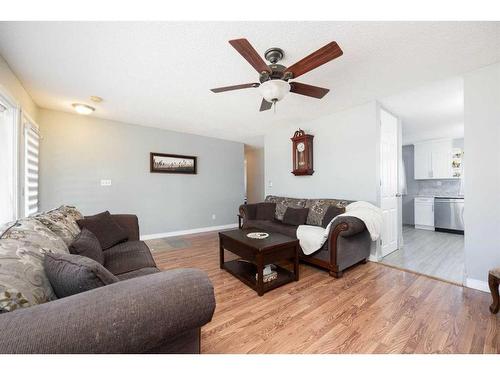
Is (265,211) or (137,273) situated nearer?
(137,273)

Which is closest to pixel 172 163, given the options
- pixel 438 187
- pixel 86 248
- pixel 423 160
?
pixel 86 248

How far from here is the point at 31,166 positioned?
2980mm

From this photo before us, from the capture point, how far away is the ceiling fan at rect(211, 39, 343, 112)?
1.40 meters

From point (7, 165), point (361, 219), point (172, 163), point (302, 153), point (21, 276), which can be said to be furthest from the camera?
point (172, 163)

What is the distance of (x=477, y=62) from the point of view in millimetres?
1993

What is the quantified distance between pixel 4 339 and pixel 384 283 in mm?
2800

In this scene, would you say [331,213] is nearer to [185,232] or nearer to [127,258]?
[127,258]

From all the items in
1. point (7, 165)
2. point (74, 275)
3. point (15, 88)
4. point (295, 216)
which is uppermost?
point (15, 88)

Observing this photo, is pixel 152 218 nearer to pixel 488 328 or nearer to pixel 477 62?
pixel 488 328

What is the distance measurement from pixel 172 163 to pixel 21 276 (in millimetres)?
4004

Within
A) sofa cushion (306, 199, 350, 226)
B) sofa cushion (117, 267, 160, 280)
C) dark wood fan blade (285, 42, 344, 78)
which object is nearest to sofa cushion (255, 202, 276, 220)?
sofa cushion (306, 199, 350, 226)

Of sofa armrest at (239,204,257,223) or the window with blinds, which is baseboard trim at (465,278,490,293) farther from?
the window with blinds

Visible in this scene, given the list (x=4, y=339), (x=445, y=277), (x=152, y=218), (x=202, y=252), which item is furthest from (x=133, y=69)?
(x=445, y=277)

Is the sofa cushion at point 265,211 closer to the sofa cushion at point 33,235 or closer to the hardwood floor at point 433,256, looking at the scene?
the hardwood floor at point 433,256
